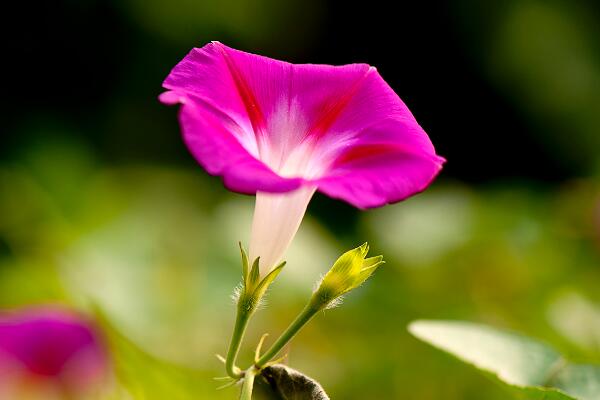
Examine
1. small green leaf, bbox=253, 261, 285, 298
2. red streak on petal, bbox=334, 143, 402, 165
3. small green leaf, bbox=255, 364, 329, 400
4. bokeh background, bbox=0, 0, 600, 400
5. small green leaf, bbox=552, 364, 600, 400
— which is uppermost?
red streak on petal, bbox=334, 143, 402, 165

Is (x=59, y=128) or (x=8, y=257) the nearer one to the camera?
(x=8, y=257)

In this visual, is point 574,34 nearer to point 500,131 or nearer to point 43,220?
point 500,131

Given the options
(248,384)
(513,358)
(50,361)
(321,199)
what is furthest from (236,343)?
(321,199)

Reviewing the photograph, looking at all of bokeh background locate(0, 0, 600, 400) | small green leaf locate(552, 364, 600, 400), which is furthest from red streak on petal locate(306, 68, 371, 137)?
small green leaf locate(552, 364, 600, 400)

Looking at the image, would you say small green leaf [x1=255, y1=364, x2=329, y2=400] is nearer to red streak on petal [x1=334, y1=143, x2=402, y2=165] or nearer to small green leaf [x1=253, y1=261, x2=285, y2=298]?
small green leaf [x1=253, y1=261, x2=285, y2=298]

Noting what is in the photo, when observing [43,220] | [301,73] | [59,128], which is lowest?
[59,128]

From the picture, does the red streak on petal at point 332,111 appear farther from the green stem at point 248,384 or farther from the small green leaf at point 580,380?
the small green leaf at point 580,380

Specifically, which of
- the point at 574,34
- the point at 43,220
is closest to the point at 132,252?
the point at 43,220
